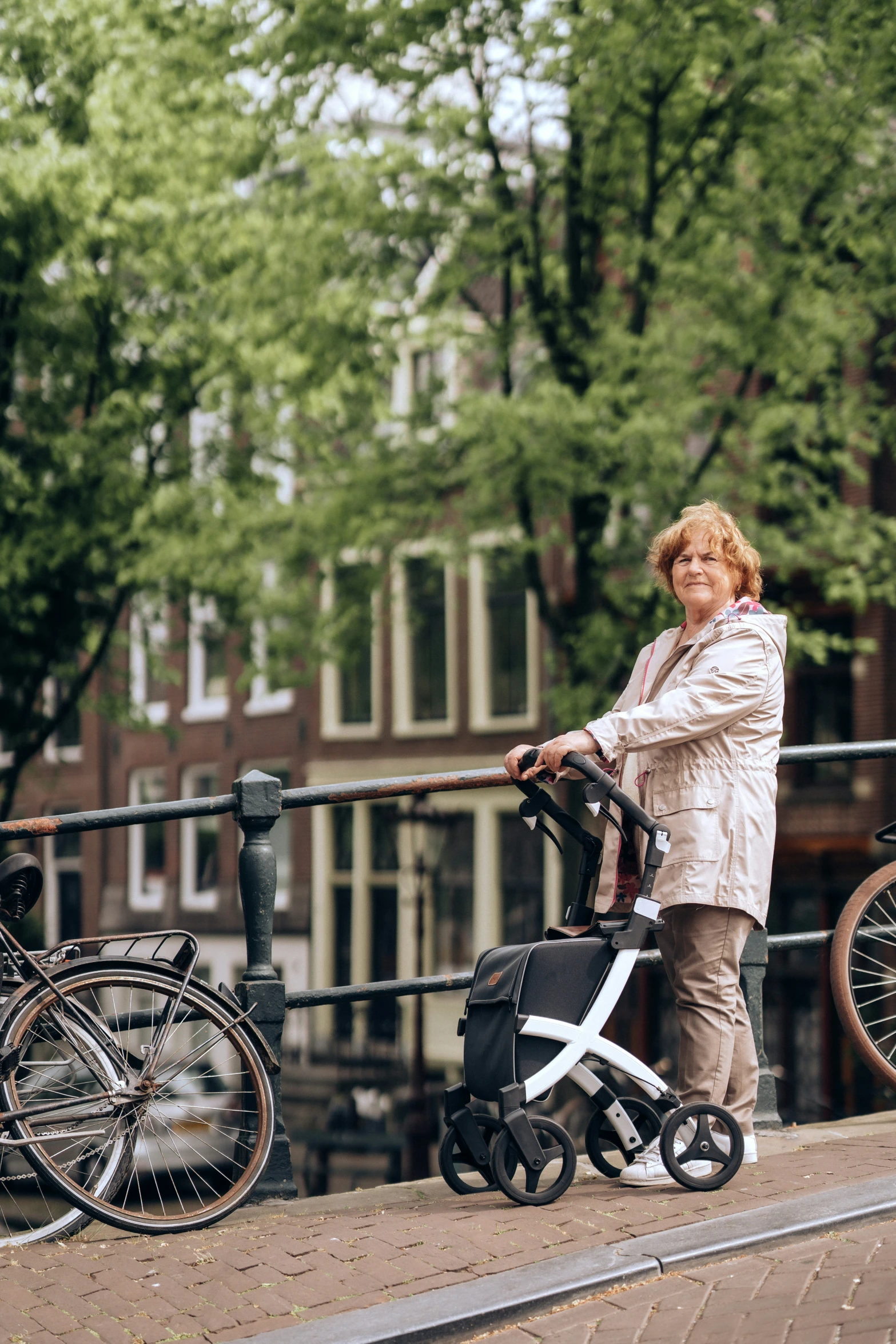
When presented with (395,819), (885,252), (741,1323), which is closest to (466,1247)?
(741,1323)

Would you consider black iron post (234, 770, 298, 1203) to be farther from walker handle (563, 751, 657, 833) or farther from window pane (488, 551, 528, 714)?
window pane (488, 551, 528, 714)

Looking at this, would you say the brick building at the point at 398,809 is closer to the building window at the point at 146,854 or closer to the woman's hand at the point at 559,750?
the building window at the point at 146,854

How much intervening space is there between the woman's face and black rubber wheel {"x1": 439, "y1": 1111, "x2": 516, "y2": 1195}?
1.35 metres

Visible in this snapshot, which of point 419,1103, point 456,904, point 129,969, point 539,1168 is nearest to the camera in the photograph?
point 539,1168

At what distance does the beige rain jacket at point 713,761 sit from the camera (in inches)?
150

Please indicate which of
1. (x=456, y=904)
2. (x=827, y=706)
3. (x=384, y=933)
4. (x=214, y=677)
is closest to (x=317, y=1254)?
(x=827, y=706)

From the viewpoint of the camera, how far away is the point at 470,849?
2306 cm

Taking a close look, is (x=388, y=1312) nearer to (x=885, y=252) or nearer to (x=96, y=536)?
(x=96, y=536)

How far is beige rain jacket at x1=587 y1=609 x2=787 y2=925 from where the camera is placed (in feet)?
12.5

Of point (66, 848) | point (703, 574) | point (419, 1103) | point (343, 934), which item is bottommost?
point (419, 1103)

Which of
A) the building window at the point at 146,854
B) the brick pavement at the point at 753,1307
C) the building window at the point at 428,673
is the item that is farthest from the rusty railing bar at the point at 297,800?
the building window at the point at 146,854

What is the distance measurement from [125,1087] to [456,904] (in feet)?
64.9

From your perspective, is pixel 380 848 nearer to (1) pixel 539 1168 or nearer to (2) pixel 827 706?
Answer: (2) pixel 827 706

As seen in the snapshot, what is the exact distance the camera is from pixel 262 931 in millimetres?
4180
